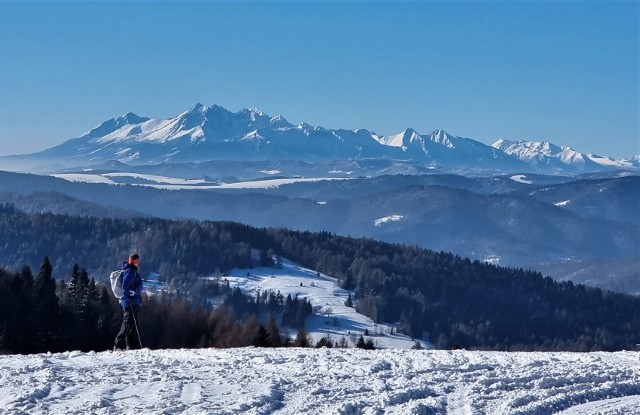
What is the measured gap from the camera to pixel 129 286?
77.7ft

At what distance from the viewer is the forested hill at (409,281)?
150500 mm

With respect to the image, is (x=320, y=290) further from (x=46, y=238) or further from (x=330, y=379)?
(x=330, y=379)

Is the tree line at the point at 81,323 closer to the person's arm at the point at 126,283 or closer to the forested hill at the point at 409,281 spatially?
the person's arm at the point at 126,283

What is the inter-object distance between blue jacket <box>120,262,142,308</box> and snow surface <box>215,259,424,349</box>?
265 feet

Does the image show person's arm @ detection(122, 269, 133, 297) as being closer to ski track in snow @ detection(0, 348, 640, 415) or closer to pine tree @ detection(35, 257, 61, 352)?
ski track in snow @ detection(0, 348, 640, 415)

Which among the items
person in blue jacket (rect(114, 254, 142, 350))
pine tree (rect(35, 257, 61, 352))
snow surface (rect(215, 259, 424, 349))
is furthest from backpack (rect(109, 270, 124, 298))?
snow surface (rect(215, 259, 424, 349))

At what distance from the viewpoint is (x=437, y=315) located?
15862 centimetres

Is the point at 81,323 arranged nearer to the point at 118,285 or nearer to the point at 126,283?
the point at 118,285

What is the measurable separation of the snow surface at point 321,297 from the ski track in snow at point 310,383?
83.3m

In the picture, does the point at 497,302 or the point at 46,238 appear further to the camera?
the point at 46,238

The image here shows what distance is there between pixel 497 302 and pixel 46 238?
96.8 m

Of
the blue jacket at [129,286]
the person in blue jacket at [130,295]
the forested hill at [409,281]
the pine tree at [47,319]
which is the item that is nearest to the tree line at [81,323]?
the pine tree at [47,319]

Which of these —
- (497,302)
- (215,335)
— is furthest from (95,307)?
(497,302)

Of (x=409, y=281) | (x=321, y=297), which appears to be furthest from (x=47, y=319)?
(x=409, y=281)
